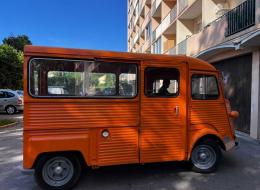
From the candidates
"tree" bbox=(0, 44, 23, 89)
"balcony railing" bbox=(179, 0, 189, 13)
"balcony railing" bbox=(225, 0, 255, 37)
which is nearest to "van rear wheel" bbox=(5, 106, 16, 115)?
"tree" bbox=(0, 44, 23, 89)

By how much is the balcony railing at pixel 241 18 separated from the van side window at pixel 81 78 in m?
6.03

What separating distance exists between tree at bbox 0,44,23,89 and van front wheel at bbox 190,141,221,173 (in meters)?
24.7

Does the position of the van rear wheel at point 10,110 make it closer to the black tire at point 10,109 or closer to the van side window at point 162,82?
the black tire at point 10,109

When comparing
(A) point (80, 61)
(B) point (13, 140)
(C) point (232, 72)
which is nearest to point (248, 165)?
(A) point (80, 61)

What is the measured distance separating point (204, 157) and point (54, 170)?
3074 mm

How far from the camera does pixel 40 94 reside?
4.61 metres

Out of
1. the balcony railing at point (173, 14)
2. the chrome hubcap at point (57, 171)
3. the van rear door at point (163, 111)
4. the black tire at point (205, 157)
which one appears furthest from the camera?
the balcony railing at point (173, 14)

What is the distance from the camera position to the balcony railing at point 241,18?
9141 millimetres

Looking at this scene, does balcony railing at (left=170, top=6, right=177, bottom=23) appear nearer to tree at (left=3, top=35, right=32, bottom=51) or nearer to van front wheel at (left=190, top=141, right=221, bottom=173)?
van front wheel at (left=190, top=141, right=221, bottom=173)

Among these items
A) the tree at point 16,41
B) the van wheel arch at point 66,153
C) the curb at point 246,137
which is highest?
the tree at point 16,41

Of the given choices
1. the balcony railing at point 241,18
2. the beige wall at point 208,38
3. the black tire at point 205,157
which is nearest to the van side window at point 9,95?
the beige wall at point 208,38

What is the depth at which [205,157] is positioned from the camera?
5777mm

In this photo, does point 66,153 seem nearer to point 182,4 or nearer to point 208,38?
point 208,38

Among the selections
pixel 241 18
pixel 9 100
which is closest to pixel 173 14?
pixel 241 18
